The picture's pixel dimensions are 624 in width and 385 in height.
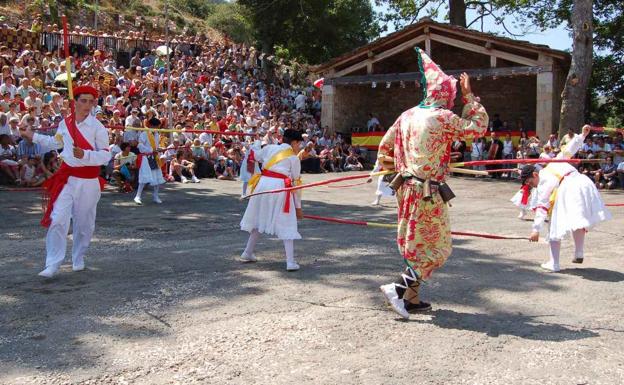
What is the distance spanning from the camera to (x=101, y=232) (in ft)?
32.8

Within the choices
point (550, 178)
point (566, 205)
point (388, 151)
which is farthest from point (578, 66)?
point (388, 151)

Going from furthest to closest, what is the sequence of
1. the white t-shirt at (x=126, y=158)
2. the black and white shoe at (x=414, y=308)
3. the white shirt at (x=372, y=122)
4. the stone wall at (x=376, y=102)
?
the stone wall at (x=376, y=102) → the white shirt at (x=372, y=122) → the white t-shirt at (x=126, y=158) → the black and white shoe at (x=414, y=308)

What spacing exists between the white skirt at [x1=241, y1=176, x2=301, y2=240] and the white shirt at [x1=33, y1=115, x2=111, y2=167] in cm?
167

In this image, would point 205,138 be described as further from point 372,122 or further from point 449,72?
point 449,72

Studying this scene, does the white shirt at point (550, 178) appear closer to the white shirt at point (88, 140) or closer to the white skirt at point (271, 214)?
the white skirt at point (271, 214)

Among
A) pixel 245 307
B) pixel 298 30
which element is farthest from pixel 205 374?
pixel 298 30

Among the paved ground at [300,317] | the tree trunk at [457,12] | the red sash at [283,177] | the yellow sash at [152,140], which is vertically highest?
A: the tree trunk at [457,12]

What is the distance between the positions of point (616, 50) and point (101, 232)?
85.8ft

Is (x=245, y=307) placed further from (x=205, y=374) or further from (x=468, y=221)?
(x=468, y=221)

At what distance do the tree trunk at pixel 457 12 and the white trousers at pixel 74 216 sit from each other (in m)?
25.3

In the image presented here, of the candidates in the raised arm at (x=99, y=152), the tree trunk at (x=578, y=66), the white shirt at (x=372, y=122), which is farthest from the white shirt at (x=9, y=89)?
the tree trunk at (x=578, y=66)

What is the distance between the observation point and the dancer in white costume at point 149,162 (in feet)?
44.5

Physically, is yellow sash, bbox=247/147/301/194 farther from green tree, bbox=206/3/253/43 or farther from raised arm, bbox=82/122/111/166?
green tree, bbox=206/3/253/43

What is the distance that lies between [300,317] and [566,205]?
363cm
